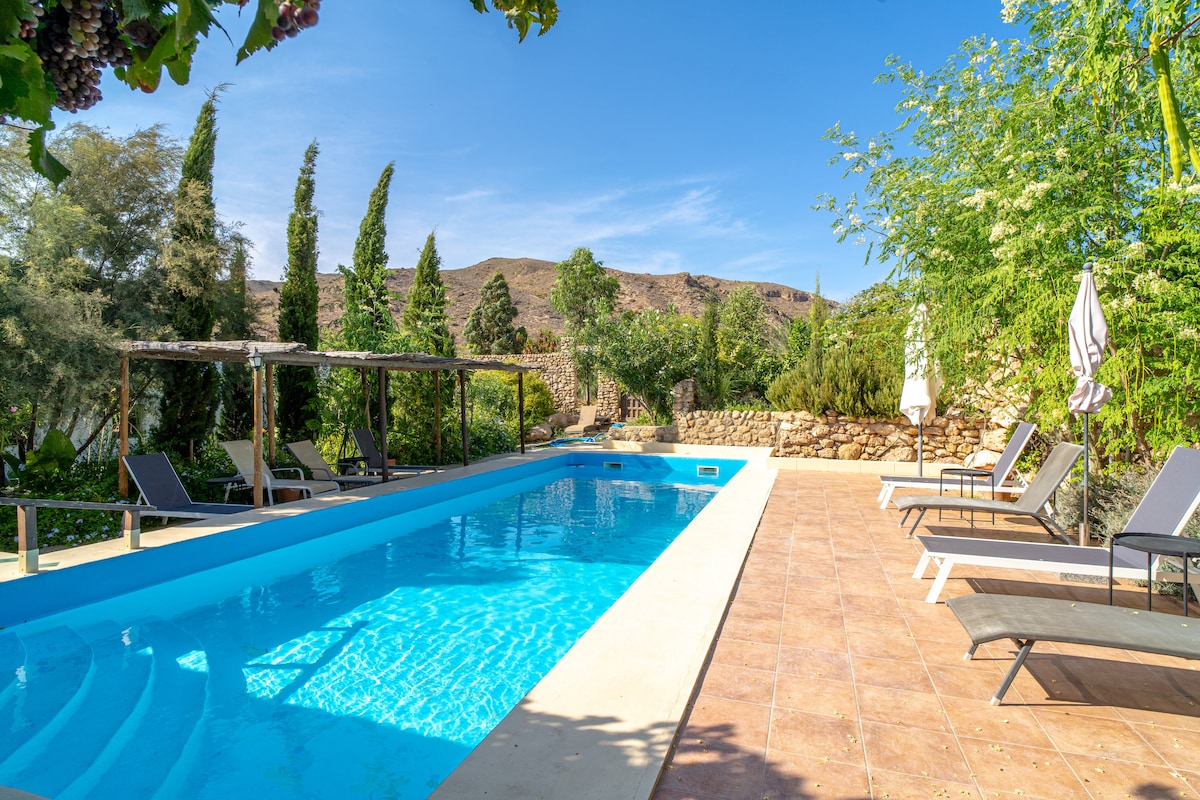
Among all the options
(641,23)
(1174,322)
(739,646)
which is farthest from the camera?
(641,23)

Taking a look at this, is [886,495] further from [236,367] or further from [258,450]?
[236,367]

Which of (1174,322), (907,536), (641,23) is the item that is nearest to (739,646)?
(907,536)

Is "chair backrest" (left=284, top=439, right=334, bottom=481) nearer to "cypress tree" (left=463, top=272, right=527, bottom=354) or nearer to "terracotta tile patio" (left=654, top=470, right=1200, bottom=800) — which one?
"terracotta tile patio" (left=654, top=470, right=1200, bottom=800)

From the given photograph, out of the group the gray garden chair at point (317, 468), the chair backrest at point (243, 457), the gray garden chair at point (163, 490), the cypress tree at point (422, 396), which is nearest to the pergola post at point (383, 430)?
the gray garden chair at point (317, 468)

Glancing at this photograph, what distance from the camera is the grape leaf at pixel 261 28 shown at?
0.77 m

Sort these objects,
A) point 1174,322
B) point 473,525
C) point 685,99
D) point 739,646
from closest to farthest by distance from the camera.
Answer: point 739,646
point 1174,322
point 473,525
point 685,99

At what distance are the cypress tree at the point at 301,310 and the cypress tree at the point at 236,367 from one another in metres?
0.55

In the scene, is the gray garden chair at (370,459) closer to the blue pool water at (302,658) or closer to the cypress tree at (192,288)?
the cypress tree at (192,288)

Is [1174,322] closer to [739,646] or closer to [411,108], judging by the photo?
[739,646]

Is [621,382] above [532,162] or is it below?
below

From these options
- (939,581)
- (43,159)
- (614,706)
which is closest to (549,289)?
(939,581)

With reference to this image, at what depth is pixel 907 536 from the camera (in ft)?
20.9

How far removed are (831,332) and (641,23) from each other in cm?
661

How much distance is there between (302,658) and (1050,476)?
248 inches
